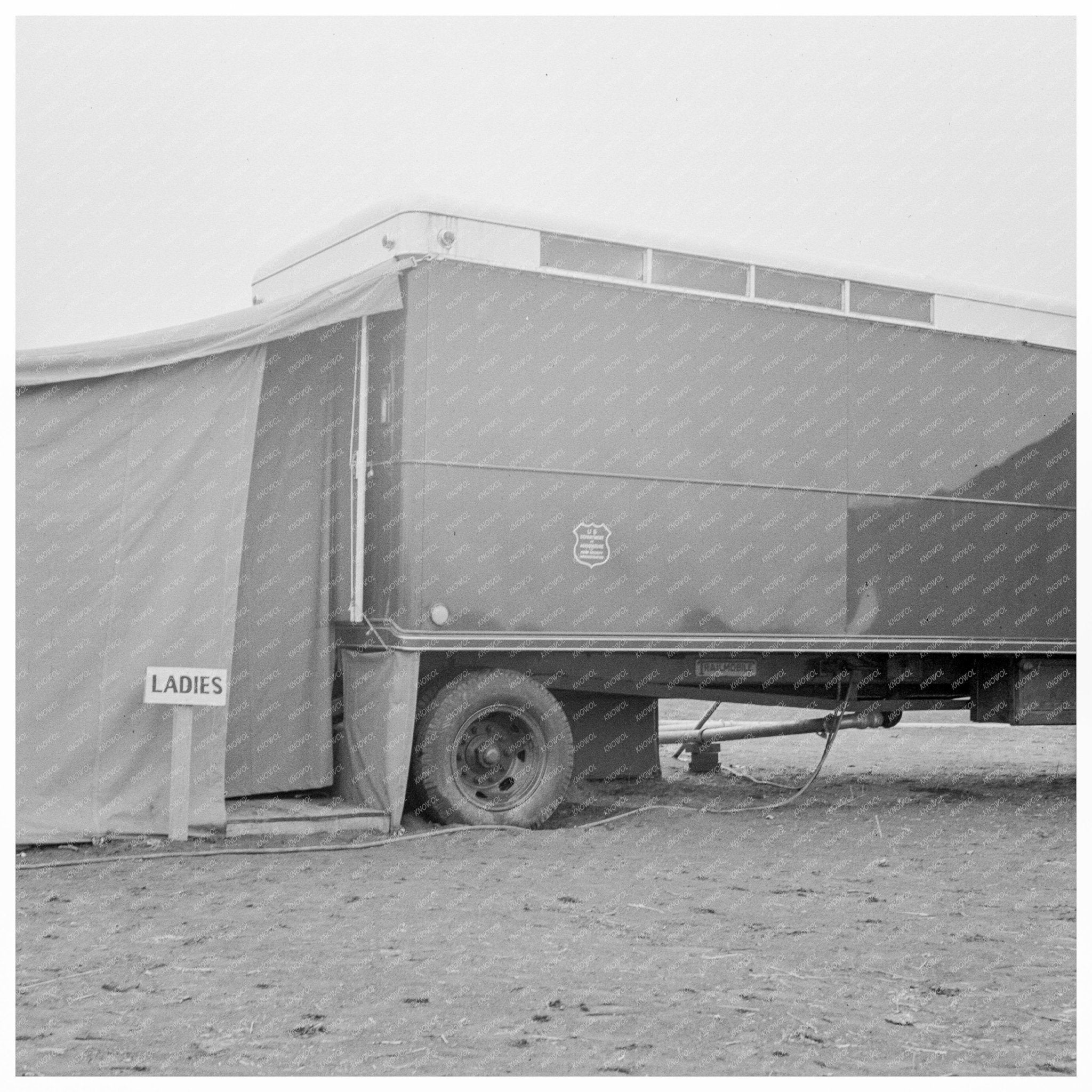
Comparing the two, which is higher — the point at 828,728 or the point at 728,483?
the point at 728,483

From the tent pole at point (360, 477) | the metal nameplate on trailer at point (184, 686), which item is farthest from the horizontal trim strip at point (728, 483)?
the metal nameplate on trailer at point (184, 686)

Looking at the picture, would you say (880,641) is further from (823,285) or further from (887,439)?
(823,285)

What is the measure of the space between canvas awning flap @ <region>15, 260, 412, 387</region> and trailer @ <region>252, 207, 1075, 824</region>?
0.22 metres

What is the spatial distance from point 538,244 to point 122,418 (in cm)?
267

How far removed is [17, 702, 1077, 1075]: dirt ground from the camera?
4.26 metres

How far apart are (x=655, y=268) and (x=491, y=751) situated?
3.19 m

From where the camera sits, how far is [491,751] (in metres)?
8.44

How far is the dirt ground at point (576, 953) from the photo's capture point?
4.26 m

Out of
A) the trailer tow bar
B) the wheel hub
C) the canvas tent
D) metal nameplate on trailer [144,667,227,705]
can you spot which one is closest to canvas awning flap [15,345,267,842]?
the canvas tent

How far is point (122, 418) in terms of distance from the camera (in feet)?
24.9

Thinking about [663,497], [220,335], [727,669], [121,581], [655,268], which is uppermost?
[655,268]

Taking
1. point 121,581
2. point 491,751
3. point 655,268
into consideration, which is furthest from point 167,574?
point 655,268

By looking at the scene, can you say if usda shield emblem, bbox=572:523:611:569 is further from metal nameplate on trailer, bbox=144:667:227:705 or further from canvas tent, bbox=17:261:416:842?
metal nameplate on trailer, bbox=144:667:227:705

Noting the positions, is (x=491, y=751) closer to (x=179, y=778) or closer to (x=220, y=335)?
(x=179, y=778)
